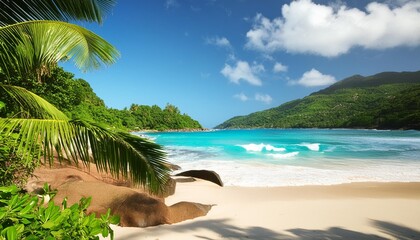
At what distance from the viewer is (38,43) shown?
372 cm

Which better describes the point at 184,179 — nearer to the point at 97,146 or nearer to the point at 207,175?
the point at 207,175

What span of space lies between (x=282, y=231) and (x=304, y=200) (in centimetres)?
301

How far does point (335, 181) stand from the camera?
38.9 ft

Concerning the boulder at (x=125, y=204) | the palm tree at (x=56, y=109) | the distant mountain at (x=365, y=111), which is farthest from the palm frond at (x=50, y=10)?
the distant mountain at (x=365, y=111)

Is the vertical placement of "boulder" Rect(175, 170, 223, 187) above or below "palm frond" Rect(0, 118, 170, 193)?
below

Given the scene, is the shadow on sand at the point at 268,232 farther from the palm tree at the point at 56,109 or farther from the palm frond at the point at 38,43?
the palm frond at the point at 38,43

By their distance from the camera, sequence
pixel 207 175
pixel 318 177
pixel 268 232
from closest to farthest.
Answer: pixel 268 232 < pixel 207 175 < pixel 318 177

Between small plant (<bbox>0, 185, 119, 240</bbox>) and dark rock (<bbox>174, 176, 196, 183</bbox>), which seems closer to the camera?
small plant (<bbox>0, 185, 119, 240</bbox>)

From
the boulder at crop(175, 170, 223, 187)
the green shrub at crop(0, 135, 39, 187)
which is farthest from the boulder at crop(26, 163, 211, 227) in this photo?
the boulder at crop(175, 170, 223, 187)

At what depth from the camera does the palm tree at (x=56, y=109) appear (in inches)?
115

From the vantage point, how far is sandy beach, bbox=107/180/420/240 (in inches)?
217

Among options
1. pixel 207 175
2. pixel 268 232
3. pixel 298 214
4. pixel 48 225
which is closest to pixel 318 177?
pixel 207 175

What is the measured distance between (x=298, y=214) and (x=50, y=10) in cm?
654

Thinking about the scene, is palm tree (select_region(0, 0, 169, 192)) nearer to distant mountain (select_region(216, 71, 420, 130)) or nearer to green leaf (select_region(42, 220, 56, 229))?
green leaf (select_region(42, 220, 56, 229))
